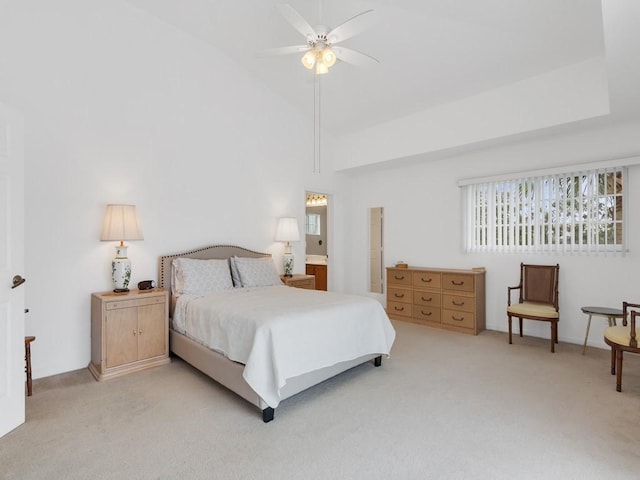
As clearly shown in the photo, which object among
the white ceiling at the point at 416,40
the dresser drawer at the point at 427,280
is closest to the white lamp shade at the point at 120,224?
the white ceiling at the point at 416,40

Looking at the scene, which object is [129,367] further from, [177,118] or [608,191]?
[608,191]

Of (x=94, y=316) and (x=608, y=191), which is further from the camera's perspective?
(x=608, y=191)

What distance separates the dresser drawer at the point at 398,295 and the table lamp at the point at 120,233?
3708mm

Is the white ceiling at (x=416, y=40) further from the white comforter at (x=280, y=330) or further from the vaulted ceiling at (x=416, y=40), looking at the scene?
the white comforter at (x=280, y=330)

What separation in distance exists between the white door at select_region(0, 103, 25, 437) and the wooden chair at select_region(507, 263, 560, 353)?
4670 millimetres

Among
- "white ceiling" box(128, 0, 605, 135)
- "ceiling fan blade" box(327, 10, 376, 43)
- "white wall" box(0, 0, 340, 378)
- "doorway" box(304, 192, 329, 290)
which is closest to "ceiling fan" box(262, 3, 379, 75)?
"ceiling fan blade" box(327, 10, 376, 43)

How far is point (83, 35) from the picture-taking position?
3.35m

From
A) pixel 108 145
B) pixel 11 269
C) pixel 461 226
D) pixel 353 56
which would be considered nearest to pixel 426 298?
pixel 461 226

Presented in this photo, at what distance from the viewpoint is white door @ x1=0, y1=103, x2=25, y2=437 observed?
7.14 feet

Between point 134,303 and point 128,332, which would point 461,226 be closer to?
point 134,303

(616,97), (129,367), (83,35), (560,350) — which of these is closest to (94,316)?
(129,367)

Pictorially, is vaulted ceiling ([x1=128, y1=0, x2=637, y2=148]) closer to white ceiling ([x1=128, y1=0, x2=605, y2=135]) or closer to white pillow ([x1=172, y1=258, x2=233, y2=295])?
white ceiling ([x1=128, y1=0, x2=605, y2=135])

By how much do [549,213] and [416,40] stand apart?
2.68 meters

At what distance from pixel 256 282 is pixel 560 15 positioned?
13.2ft
